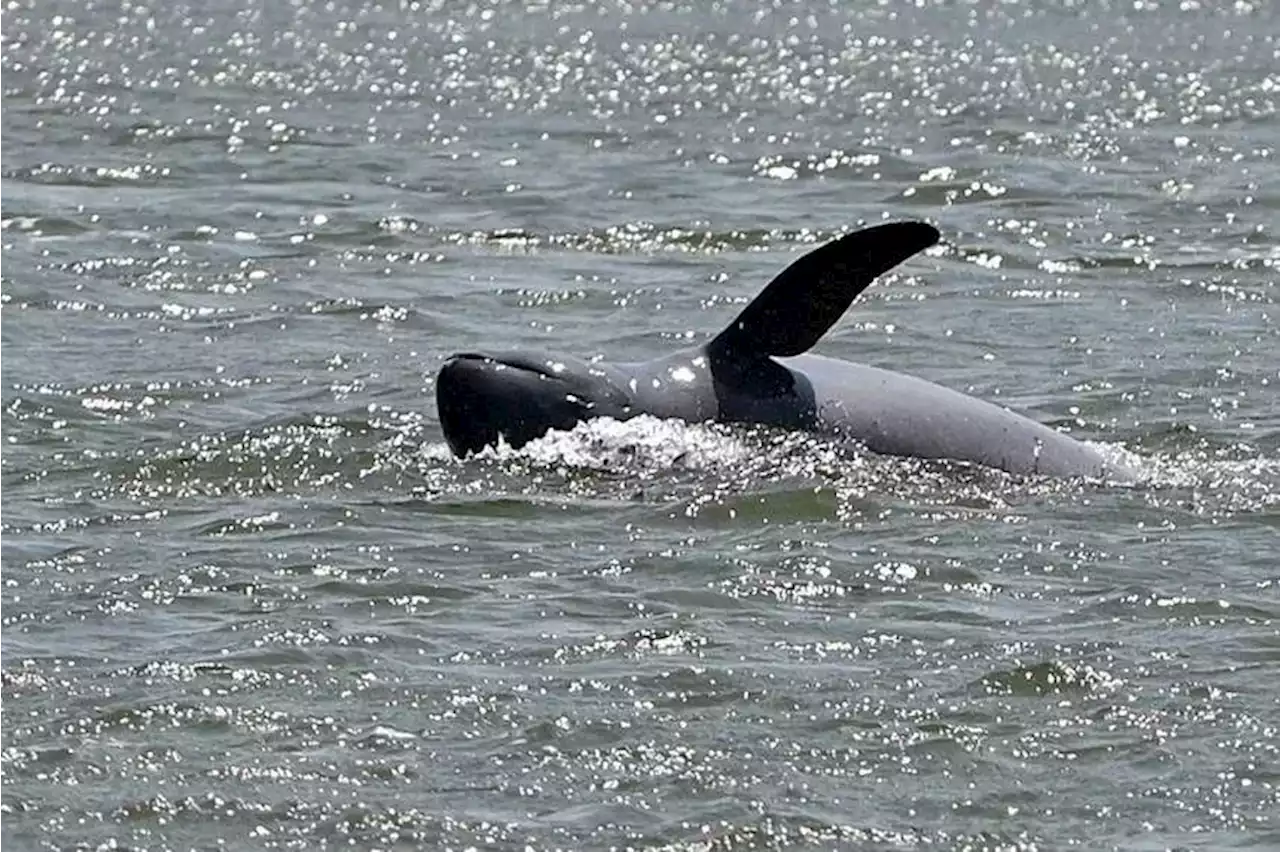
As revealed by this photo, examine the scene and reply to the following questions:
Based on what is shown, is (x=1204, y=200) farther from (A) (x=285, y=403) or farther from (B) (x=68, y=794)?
(B) (x=68, y=794)

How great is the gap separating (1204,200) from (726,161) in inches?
163

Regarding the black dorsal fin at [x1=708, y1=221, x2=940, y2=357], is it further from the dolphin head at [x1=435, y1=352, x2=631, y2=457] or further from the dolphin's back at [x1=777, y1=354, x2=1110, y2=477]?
the dolphin head at [x1=435, y1=352, x2=631, y2=457]

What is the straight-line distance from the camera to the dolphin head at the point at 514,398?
11398 millimetres

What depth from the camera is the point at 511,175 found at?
22312 millimetres

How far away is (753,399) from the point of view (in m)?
11.4

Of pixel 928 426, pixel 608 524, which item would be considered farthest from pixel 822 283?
pixel 608 524

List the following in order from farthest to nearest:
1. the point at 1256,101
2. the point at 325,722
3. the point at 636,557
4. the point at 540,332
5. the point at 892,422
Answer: the point at 1256,101, the point at 540,332, the point at 892,422, the point at 636,557, the point at 325,722

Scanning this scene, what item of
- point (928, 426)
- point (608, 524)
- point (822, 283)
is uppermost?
point (822, 283)

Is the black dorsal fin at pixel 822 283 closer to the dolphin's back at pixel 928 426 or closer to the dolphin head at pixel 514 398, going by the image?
the dolphin's back at pixel 928 426

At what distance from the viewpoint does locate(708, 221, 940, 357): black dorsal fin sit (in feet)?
36.0

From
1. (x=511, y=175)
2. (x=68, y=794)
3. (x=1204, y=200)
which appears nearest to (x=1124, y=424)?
(x=68, y=794)

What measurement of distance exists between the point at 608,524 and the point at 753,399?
3.06 feet

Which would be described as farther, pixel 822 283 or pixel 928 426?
pixel 928 426

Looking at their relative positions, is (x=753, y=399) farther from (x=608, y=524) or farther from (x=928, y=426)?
(x=608, y=524)
